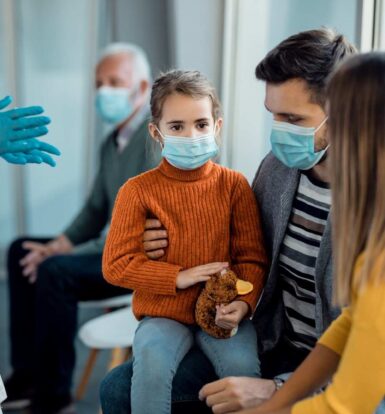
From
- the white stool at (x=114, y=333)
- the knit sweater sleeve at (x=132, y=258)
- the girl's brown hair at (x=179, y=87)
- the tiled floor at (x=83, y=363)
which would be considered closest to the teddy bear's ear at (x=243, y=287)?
the knit sweater sleeve at (x=132, y=258)

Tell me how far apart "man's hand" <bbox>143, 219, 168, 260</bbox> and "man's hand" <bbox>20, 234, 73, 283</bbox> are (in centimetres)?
149

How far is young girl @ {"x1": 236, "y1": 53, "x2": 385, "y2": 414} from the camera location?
46.5 inches

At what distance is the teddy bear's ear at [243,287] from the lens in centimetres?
164

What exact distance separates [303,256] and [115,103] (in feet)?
5.75

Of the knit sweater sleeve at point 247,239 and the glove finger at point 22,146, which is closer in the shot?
the knit sweater sleeve at point 247,239

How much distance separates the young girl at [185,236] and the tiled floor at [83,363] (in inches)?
55.0

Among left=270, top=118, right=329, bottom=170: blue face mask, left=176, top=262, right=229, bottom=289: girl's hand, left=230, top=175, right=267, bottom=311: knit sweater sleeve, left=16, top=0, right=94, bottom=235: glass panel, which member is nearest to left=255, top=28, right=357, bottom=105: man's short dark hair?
left=270, top=118, right=329, bottom=170: blue face mask

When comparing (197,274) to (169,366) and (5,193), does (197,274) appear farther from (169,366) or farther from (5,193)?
(5,193)

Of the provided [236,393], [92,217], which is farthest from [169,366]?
[92,217]

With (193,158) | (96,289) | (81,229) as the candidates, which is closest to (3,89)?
(81,229)

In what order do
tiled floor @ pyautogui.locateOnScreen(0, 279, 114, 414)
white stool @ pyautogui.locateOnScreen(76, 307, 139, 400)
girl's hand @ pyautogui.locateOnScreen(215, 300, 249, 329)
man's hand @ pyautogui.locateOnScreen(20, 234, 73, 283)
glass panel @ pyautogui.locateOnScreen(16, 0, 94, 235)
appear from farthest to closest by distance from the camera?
glass panel @ pyautogui.locateOnScreen(16, 0, 94, 235) < man's hand @ pyautogui.locateOnScreen(20, 234, 73, 283) < tiled floor @ pyautogui.locateOnScreen(0, 279, 114, 414) < white stool @ pyautogui.locateOnScreen(76, 307, 139, 400) < girl's hand @ pyautogui.locateOnScreen(215, 300, 249, 329)

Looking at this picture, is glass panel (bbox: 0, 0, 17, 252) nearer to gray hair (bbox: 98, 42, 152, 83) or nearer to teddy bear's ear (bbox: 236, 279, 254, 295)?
gray hair (bbox: 98, 42, 152, 83)

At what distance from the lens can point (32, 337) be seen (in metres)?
3.19

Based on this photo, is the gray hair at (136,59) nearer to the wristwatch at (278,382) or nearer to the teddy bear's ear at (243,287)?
the teddy bear's ear at (243,287)
